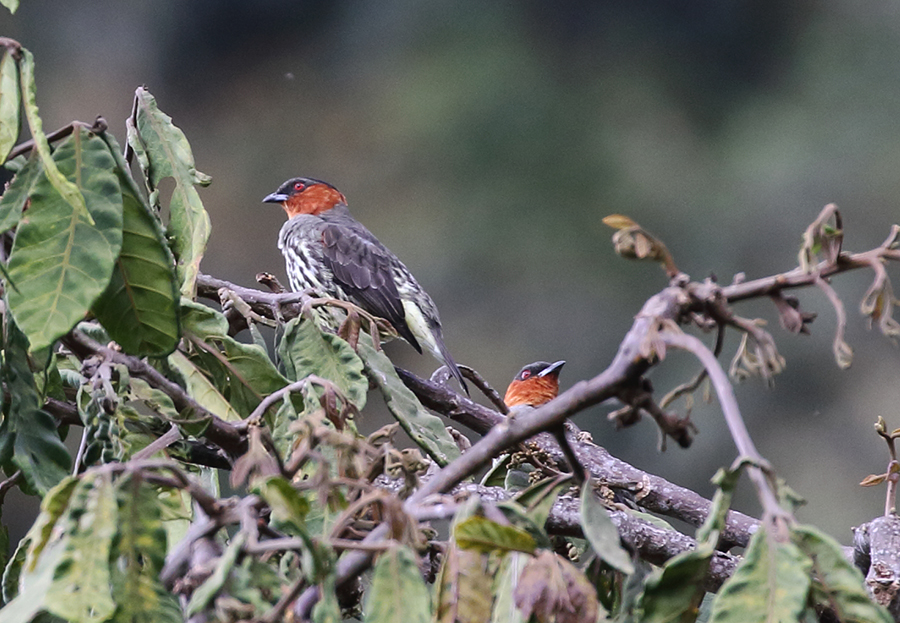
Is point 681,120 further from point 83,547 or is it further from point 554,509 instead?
point 83,547

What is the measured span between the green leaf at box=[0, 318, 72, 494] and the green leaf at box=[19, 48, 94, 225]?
24 centimetres

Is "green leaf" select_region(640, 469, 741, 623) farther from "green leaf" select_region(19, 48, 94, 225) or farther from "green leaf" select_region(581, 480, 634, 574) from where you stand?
"green leaf" select_region(19, 48, 94, 225)

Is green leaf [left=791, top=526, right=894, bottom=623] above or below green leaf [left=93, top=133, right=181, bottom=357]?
below

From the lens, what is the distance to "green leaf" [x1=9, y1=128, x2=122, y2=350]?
139 cm

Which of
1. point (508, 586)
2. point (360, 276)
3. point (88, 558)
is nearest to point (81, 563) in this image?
point (88, 558)

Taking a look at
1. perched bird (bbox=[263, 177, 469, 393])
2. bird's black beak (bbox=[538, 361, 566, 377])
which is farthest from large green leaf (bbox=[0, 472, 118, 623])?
bird's black beak (bbox=[538, 361, 566, 377])

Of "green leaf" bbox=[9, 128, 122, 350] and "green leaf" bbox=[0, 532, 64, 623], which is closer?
"green leaf" bbox=[0, 532, 64, 623]

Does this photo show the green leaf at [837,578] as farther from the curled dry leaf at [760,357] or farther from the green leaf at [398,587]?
the green leaf at [398,587]

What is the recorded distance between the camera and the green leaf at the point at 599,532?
3.66 feet

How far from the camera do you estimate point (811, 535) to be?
1.02 metres

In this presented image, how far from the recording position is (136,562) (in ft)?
3.54

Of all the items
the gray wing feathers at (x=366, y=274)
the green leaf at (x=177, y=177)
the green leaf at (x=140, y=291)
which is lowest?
the green leaf at (x=140, y=291)

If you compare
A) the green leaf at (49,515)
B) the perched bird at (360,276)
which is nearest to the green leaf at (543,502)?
the green leaf at (49,515)

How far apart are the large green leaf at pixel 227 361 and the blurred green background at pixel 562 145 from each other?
9234mm
